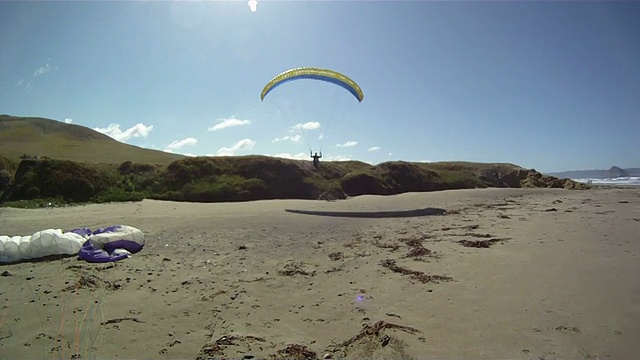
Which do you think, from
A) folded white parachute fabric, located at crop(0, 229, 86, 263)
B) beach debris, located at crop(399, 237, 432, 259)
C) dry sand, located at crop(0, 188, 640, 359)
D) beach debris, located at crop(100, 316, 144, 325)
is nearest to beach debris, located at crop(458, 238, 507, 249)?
dry sand, located at crop(0, 188, 640, 359)

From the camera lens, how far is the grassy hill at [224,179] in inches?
582

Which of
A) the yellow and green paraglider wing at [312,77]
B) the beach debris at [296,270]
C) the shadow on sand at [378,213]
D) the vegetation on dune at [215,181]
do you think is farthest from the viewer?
the yellow and green paraglider wing at [312,77]

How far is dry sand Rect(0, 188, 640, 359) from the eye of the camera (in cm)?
357

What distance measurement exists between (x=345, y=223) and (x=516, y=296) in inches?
267

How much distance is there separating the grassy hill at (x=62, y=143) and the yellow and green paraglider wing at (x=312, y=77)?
23.8 metres

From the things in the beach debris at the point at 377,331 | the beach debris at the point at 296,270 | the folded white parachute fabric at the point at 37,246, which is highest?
the folded white parachute fabric at the point at 37,246

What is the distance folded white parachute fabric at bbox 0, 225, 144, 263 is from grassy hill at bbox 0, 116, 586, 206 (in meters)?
9.05

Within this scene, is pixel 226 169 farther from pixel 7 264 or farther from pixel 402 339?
pixel 402 339

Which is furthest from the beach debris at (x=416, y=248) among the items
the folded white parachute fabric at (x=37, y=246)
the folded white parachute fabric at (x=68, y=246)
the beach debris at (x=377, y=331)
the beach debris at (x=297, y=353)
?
the folded white parachute fabric at (x=37, y=246)

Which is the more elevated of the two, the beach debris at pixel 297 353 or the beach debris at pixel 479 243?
the beach debris at pixel 479 243

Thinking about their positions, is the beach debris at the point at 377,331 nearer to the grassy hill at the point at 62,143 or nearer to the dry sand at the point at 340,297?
the dry sand at the point at 340,297

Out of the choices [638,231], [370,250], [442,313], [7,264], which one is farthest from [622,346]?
[7,264]

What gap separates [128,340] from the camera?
147 inches

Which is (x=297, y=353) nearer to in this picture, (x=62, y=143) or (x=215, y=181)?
(x=215, y=181)
